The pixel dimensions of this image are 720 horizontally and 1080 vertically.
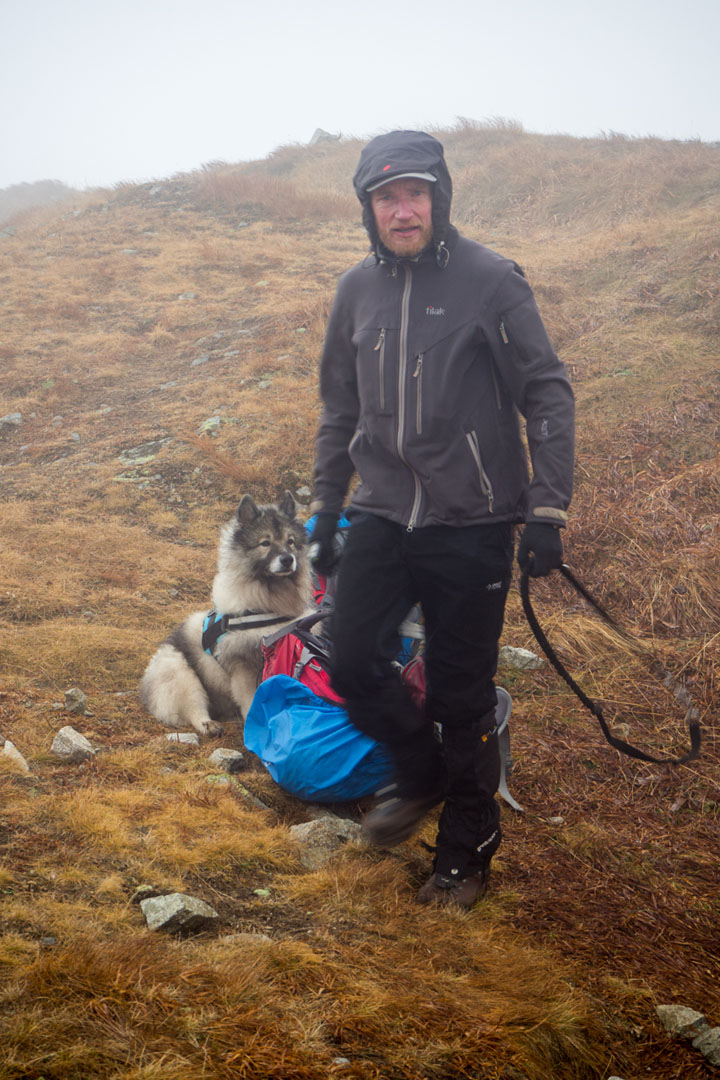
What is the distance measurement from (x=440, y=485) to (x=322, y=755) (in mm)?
1541

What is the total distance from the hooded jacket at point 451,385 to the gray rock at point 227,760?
1889 millimetres

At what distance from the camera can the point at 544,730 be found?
4.48 metres

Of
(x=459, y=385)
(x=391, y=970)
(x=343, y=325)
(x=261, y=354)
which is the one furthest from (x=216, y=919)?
(x=261, y=354)

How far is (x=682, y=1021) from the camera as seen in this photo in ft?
7.63

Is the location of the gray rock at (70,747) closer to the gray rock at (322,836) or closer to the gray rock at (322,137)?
the gray rock at (322,836)

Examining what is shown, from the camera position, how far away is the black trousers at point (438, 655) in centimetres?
288

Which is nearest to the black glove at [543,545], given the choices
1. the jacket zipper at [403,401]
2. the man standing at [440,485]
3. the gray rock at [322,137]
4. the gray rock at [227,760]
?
the man standing at [440,485]

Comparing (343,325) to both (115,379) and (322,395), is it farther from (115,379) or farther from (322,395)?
(115,379)

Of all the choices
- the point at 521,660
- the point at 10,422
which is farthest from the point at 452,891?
the point at 10,422

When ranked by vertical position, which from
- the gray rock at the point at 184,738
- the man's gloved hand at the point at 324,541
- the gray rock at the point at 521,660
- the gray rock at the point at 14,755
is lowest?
the gray rock at the point at 184,738

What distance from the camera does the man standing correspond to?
2.84 metres

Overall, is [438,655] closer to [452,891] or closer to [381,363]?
[452,891]

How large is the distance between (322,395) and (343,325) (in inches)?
14.3

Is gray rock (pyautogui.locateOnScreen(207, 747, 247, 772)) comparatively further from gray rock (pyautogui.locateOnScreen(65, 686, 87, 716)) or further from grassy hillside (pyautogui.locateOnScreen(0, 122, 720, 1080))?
gray rock (pyautogui.locateOnScreen(65, 686, 87, 716))
